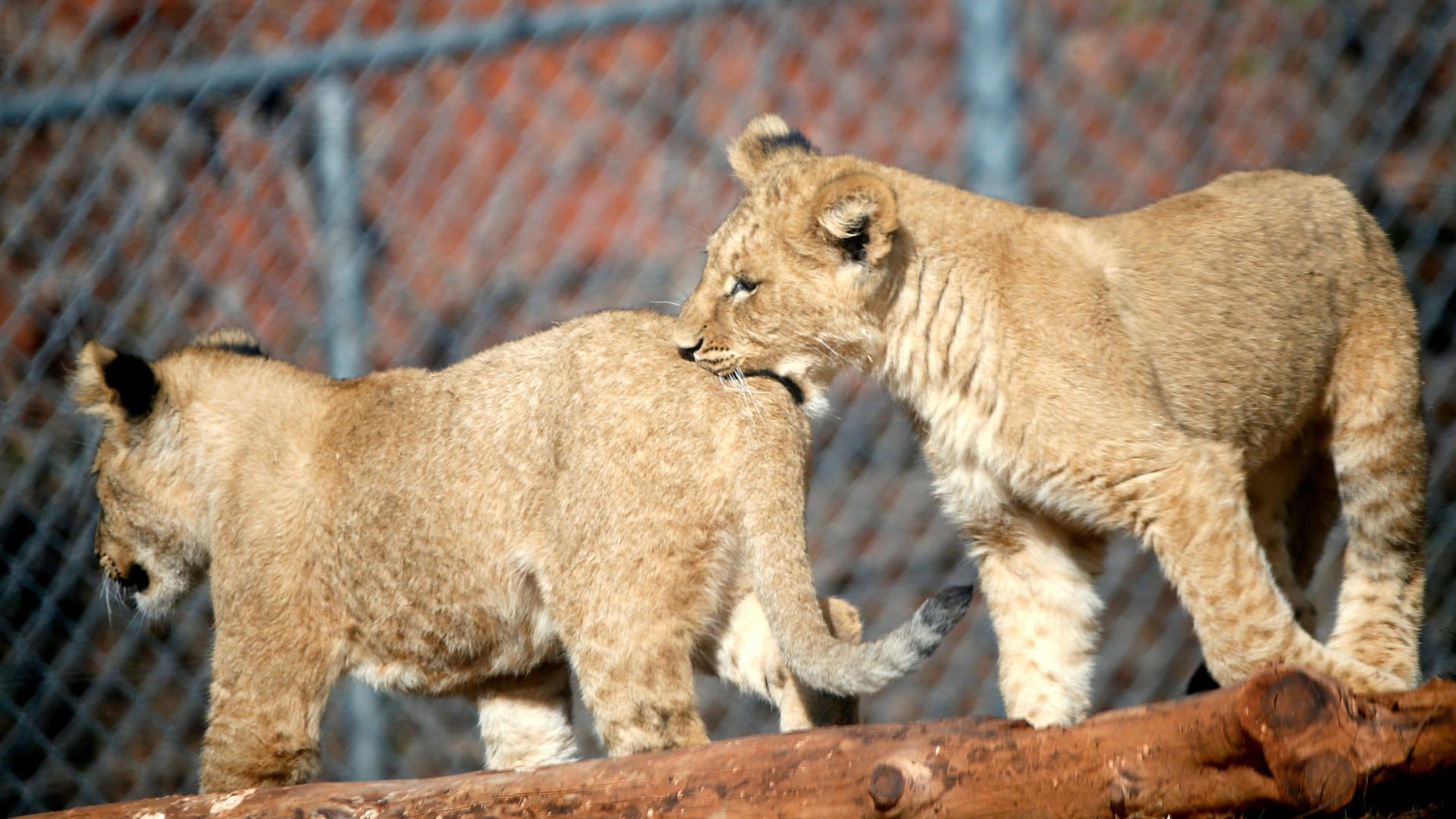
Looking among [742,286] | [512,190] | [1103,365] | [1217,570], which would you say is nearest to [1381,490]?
[1217,570]

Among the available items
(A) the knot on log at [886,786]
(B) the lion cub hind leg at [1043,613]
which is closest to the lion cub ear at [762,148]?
(B) the lion cub hind leg at [1043,613]

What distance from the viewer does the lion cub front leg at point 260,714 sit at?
3289 mm

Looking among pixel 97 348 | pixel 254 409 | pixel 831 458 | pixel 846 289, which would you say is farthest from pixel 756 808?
pixel 831 458

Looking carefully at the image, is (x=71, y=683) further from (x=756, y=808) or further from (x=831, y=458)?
(x=756, y=808)

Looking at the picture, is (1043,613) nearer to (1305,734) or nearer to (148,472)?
(1305,734)

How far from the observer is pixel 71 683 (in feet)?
17.3

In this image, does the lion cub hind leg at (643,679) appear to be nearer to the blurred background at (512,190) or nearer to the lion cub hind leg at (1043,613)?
the lion cub hind leg at (1043,613)

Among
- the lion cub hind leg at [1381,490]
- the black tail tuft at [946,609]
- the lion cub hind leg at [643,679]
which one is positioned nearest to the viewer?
the black tail tuft at [946,609]

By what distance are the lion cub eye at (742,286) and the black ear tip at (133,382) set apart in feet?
4.87

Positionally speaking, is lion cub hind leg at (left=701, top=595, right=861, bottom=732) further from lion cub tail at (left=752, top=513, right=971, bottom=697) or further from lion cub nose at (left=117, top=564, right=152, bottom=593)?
lion cub nose at (left=117, top=564, right=152, bottom=593)

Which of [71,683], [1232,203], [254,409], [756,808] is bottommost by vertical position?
[71,683]

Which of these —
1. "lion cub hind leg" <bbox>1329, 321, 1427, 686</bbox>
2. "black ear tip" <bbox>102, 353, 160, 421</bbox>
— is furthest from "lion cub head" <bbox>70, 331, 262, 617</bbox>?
"lion cub hind leg" <bbox>1329, 321, 1427, 686</bbox>

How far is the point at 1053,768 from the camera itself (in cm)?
230

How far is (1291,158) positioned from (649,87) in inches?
98.4
